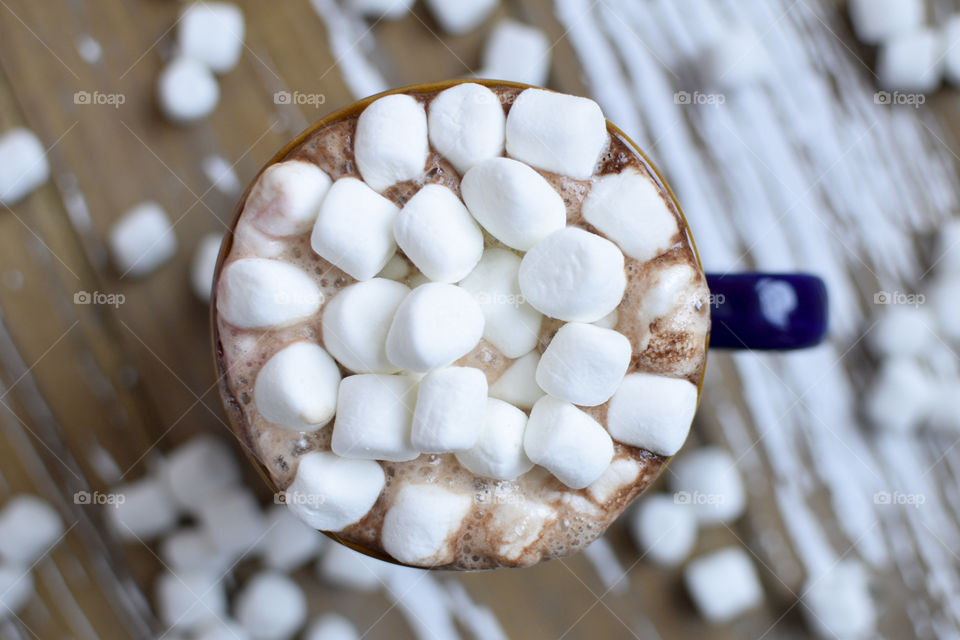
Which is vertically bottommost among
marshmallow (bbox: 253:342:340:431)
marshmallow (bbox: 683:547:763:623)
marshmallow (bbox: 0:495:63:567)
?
marshmallow (bbox: 683:547:763:623)

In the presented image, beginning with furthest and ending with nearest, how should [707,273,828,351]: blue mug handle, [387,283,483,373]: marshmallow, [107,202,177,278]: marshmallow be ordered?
[107,202,177,278]: marshmallow, [707,273,828,351]: blue mug handle, [387,283,483,373]: marshmallow

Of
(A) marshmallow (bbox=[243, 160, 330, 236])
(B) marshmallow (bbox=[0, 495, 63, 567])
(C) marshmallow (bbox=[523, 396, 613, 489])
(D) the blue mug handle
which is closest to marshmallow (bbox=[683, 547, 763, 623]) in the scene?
(D) the blue mug handle

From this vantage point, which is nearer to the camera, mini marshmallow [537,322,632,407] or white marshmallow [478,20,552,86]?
mini marshmallow [537,322,632,407]

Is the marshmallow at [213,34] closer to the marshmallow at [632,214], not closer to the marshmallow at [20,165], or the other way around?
the marshmallow at [20,165]

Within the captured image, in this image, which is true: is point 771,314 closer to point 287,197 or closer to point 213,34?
point 287,197

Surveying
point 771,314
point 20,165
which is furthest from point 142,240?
point 771,314

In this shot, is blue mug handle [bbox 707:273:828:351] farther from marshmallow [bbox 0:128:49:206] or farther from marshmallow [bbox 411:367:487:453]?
marshmallow [bbox 0:128:49:206]

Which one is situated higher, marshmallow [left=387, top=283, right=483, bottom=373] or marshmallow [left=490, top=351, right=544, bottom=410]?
marshmallow [left=387, top=283, right=483, bottom=373]

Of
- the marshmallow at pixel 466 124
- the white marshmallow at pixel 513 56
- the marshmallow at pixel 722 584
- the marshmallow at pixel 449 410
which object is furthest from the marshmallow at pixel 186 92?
the marshmallow at pixel 722 584
